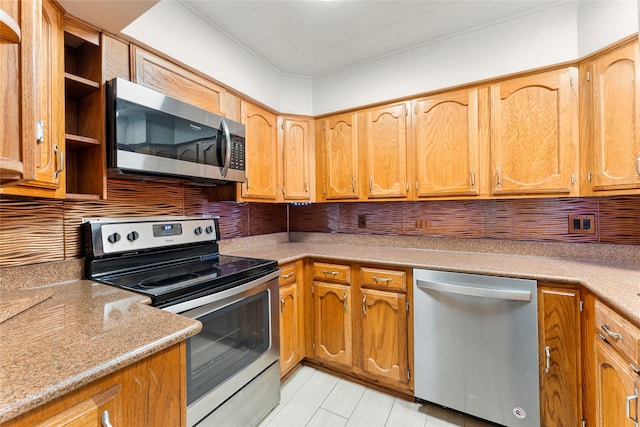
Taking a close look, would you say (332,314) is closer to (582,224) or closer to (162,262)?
(162,262)

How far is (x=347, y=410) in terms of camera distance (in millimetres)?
1734

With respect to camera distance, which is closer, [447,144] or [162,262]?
[162,262]

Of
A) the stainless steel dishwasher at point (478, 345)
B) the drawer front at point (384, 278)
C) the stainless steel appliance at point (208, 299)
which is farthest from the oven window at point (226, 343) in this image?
the stainless steel dishwasher at point (478, 345)

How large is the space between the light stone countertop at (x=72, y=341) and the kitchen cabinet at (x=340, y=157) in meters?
1.64

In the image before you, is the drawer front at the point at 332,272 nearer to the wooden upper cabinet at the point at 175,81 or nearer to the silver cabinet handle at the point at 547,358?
the silver cabinet handle at the point at 547,358

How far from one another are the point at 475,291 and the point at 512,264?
352mm

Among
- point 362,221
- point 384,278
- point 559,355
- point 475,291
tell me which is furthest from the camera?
point 362,221

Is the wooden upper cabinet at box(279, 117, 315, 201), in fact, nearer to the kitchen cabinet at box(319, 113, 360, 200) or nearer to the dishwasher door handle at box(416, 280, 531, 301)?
the kitchen cabinet at box(319, 113, 360, 200)

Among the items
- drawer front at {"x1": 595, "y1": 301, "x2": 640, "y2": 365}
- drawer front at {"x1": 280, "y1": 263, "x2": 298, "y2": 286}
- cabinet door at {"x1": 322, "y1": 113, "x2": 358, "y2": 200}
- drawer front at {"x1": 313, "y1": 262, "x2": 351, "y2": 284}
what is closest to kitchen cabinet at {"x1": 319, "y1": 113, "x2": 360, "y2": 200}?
cabinet door at {"x1": 322, "y1": 113, "x2": 358, "y2": 200}

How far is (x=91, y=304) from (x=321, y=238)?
193 centimetres

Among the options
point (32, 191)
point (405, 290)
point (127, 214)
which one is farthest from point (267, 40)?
point (405, 290)

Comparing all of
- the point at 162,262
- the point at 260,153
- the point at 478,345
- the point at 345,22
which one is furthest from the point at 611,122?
the point at 162,262

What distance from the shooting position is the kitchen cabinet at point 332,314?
6.54 feet

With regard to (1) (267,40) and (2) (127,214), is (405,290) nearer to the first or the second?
(2) (127,214)
